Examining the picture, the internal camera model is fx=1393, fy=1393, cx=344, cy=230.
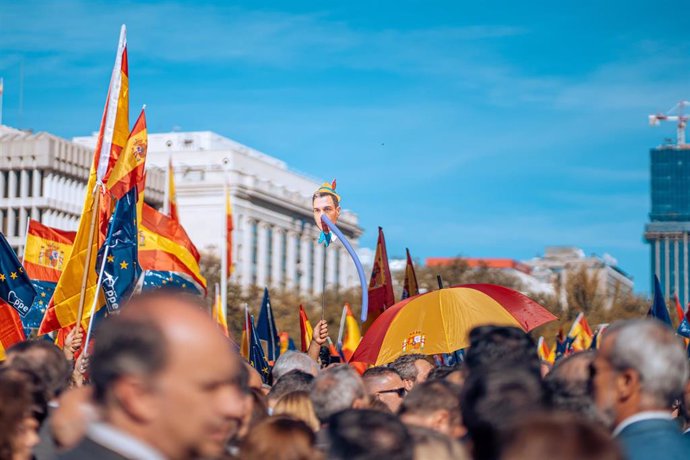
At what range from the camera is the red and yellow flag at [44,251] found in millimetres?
18672

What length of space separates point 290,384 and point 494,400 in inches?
127

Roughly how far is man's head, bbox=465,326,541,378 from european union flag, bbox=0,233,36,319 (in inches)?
348

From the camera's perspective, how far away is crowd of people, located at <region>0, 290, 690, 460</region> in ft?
10.4

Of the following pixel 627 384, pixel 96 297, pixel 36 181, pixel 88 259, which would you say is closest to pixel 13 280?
pixel 88 259

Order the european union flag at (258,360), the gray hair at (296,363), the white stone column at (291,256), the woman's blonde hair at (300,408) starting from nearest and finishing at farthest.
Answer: the woman's blonde hair at (300,408), the gray hair at (296,363), the european union flag at (258,360), the white stone column at (291,256)

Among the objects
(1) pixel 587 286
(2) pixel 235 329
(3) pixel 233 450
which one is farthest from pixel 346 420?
(2) pixel 235 329

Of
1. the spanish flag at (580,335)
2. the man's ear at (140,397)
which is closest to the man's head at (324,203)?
the man's ear at (140,397)

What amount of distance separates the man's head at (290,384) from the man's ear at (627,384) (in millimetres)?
2699

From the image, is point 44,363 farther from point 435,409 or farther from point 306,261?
point 306,261

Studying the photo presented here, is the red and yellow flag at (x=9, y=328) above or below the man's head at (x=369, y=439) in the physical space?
above

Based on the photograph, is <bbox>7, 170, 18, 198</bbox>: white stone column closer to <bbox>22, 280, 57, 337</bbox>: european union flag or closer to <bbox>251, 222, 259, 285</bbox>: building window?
<bbox>251, 222, 259, 285</bbox>: building window

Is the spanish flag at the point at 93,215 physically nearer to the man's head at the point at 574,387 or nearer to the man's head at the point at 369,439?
the man's head at the point at 574,387

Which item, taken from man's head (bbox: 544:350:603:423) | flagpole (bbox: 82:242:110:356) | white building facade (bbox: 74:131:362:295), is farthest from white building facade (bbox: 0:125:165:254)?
man's head (bbox: 544:350:603:423)

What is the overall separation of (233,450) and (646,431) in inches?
62.4
